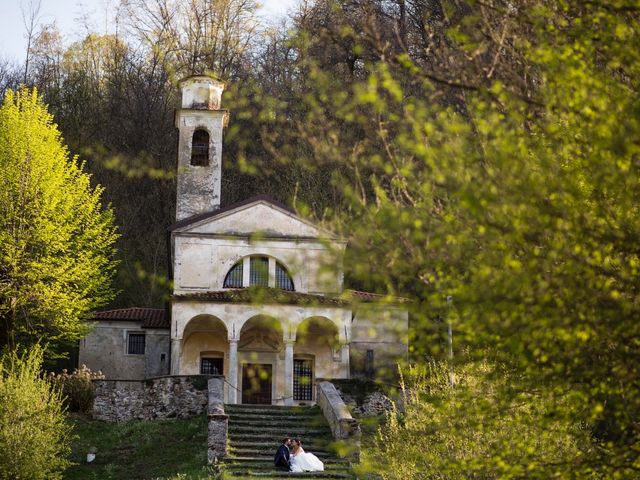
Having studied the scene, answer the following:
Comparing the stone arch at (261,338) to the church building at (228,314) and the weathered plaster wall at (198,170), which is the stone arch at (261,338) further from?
the weathered plaster wall at (198,170)

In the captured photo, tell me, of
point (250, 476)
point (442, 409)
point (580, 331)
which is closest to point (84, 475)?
point (250, 476)

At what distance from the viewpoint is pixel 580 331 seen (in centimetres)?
740

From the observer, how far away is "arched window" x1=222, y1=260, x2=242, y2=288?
30.7m

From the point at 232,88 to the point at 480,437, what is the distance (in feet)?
112

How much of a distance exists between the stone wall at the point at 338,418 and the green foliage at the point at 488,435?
6.27 metres

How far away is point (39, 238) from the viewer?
29531 mm

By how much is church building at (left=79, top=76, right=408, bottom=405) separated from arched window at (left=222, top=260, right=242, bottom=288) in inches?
1.2

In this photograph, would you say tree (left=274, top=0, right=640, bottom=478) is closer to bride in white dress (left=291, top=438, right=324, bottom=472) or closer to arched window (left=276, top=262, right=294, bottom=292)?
bride in white dress (left=291, top=438, right=324, bottom=472)

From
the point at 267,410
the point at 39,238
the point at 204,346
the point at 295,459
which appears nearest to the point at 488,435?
the point at 295,459

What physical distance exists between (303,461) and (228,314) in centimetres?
944

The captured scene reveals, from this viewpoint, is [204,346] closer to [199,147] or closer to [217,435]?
[199,147]

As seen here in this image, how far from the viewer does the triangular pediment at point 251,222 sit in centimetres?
3053

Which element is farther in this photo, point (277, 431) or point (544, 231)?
point (277, 431)

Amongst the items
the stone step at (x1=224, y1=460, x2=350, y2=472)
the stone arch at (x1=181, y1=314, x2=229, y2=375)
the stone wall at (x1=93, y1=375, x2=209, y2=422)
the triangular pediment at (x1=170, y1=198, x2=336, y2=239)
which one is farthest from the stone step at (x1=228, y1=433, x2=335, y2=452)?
the triangular pediment at (x1=170, y1=198, x2=336, y2=239)
